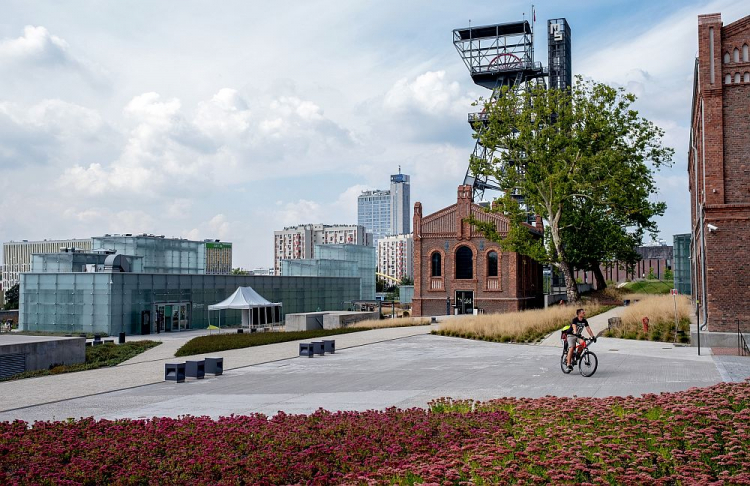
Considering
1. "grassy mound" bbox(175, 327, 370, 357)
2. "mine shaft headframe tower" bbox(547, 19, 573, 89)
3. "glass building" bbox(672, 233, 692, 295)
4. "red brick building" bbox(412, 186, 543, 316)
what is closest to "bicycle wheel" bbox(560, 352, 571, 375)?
"grassy mound" bbox(175, 327, 370, 357)

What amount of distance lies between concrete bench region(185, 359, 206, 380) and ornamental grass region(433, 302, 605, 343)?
49.6 feet

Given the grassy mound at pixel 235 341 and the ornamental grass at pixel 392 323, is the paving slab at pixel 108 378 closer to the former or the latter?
the grassy mound at pixel 235 341

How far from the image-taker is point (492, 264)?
53969 mm

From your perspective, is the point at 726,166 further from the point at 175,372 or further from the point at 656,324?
the point at 175,372

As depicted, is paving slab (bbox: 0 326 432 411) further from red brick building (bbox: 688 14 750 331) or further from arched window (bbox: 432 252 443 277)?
arched window (bbox: 432 252 443 277)

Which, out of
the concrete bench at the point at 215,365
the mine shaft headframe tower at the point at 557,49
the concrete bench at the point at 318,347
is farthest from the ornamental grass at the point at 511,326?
the mine shaft headframe tower at the point at 557,49

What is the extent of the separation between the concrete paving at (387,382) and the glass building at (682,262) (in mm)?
32536

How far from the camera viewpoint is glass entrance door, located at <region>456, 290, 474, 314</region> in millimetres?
53844

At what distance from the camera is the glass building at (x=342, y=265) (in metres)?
82.9

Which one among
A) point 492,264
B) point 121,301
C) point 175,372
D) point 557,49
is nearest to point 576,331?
point 175,372

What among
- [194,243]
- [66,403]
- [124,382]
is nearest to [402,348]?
[124,382]

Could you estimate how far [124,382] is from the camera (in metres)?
19.3

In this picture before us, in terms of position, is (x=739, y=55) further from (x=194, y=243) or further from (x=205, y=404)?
(x=194, y=243)

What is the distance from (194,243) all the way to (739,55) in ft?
179
